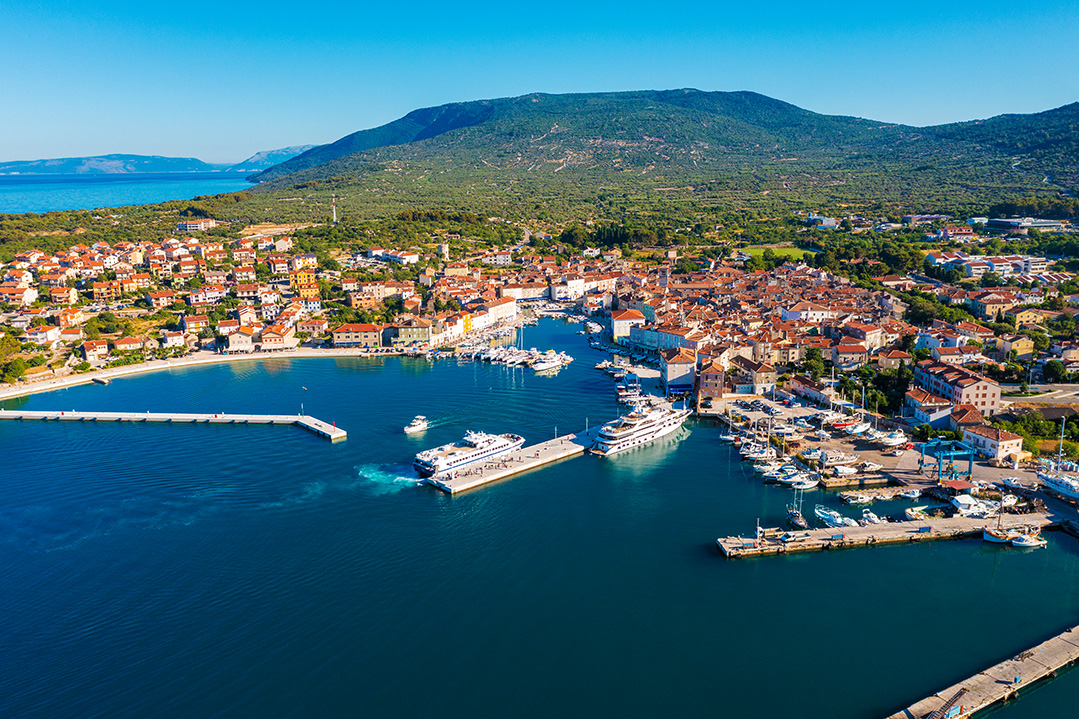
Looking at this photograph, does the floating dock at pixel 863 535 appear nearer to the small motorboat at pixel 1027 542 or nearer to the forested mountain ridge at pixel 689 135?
the small motorboat at pixel 1027 542

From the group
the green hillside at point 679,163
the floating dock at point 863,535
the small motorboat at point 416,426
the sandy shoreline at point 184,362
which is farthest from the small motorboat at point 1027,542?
the green hillside at point 679,163

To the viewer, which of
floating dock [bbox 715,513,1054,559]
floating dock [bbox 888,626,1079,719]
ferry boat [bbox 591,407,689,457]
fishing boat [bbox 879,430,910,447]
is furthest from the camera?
ferry boat [bbox 591,407,689,457]

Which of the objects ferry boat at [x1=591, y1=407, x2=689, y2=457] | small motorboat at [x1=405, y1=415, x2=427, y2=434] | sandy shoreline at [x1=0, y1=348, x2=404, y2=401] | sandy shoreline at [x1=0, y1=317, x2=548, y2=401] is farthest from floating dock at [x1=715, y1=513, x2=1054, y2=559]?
sandy shoreline at [x1=0, y1=348, x2=404, y2=401]

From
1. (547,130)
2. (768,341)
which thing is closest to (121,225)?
(768,341)

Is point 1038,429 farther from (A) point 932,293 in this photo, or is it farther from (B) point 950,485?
(A) point 932,293

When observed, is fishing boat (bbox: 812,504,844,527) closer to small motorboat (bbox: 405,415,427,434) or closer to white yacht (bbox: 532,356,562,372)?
small motorboat (bbox: 405,415,427,434)

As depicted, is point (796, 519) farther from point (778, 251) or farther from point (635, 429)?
point (778, 251)

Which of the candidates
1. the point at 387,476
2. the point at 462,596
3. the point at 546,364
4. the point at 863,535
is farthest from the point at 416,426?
the point at 863,535
